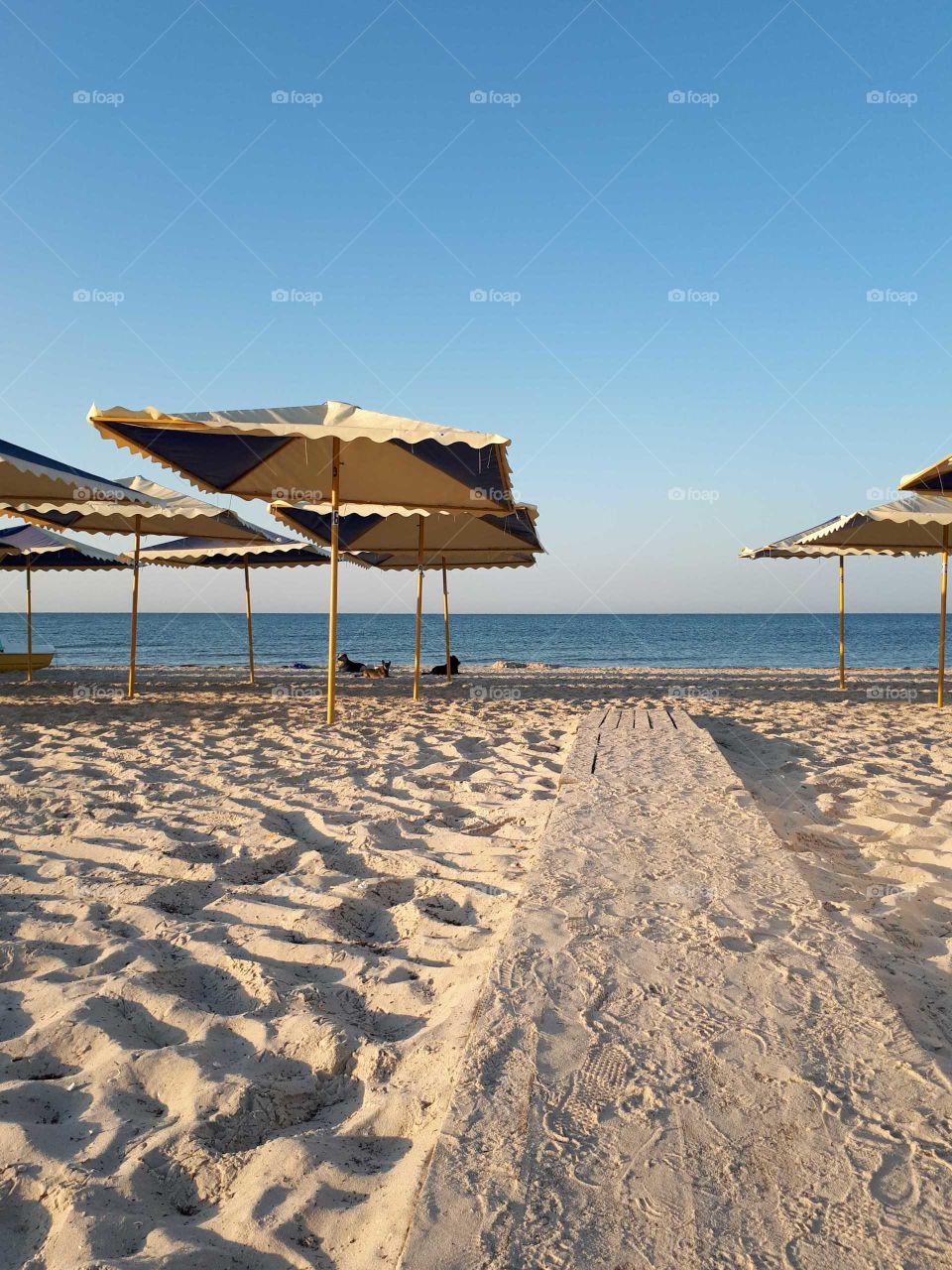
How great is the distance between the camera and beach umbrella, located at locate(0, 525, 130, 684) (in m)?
10.3

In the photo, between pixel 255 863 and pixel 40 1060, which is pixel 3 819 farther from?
pixel 40 1060

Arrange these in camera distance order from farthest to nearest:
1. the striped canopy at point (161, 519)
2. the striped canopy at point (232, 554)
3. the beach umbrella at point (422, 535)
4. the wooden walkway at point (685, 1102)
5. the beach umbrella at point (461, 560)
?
the beach umbrella at point (461, 560) → the striped canopy at point (232, 554) → the beach umbrella at point (422, 535) → the striped canopy at point (161, 519) → the wooden walkway at point (685, 1102)

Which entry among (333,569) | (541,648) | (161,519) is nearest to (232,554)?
(161,519)

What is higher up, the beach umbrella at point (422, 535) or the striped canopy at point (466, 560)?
the beach umbrella at point (422, 535)

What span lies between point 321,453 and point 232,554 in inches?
176

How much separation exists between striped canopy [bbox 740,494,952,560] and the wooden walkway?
634 cm

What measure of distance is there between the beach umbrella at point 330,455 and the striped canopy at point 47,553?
3744mm

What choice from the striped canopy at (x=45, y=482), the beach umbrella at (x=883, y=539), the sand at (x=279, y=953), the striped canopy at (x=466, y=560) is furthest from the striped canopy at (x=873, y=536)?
the striped canopy at (x=45, y=482)

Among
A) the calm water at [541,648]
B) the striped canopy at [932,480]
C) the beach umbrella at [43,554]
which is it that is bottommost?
the calm water at [541,648]

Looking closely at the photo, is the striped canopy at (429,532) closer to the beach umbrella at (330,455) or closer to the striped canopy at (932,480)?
the beach umbrella at (330,455)

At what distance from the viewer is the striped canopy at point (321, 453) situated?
5.34m

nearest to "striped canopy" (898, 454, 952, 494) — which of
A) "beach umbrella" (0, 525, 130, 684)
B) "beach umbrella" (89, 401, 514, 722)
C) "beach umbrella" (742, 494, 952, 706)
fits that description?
"beach umbrella" (742, 494, 952, 706)

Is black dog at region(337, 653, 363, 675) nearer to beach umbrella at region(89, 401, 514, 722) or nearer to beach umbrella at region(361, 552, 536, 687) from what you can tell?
beach umbrella at region(361, 552, 536, 687)

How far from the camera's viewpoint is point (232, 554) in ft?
36.1
